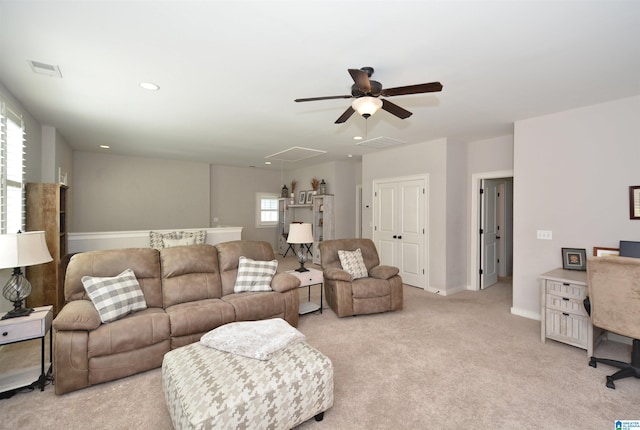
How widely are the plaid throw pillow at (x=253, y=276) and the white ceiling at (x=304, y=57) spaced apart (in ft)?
5.94

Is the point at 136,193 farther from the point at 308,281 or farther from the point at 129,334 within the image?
the point at 129,334

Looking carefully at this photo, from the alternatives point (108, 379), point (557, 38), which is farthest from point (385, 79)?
point (108, 379)

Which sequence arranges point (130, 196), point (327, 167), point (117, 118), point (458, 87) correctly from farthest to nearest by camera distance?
1. point (327, 167)
2. point (130, 196)
3. point (117, 118)
4. point (458, 87)

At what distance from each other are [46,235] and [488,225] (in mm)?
6506

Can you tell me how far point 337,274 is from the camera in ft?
12.5

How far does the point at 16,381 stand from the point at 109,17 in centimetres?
273

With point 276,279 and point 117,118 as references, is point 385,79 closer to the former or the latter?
point 276,279

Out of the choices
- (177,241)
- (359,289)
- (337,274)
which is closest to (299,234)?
(337,274)

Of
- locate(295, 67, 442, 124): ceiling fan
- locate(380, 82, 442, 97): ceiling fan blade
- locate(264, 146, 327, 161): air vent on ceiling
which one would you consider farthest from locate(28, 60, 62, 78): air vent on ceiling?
locate(264, 146, 327, 161): air vent on ceiling

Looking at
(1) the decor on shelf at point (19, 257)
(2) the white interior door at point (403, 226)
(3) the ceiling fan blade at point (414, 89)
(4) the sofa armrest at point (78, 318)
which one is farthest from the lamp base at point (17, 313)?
(2) the white interior door at point (403, 226)

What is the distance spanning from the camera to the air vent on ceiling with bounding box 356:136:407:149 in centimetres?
478

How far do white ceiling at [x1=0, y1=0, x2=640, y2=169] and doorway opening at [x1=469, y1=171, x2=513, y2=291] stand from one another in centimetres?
144

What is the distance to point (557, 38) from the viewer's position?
6.58 feet

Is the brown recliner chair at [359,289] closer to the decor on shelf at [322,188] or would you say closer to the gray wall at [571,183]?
the gray wall at [571,183]
